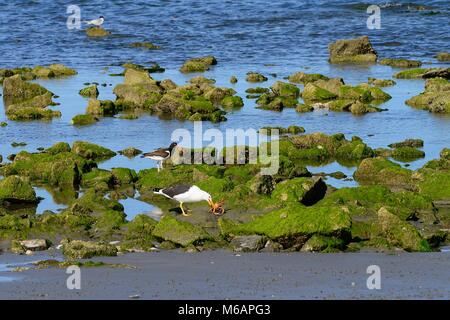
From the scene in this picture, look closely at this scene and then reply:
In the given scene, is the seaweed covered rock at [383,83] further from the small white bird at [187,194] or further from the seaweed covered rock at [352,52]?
the small white bird at [187,194]

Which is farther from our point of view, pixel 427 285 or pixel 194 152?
pixel 194 152

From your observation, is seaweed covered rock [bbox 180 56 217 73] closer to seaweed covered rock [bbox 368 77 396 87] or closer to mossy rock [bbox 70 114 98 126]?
seaweed covered rock [bbox 368 77 396 87]

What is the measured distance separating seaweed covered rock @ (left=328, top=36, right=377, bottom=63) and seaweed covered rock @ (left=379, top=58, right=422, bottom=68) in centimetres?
86

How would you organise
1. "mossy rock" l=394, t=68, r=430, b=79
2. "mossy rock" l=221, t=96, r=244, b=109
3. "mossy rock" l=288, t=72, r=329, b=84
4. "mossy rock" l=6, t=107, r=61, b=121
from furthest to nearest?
"mossy rock" l=394, t=68, r=430, b=79 < "mossy rock" l=288, t=72, r=329, b=84 < "mossy rock" l=221, t=96, r=244, b=109 < "mossy rock" l=6, t=107, r=61, b=121

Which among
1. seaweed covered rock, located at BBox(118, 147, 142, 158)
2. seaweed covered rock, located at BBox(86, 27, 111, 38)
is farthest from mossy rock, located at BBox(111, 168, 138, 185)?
seaweed covered rock, located at BBox(86, 27, 111, 38)

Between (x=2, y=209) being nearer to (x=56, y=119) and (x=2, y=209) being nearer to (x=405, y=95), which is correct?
(x=56, y=119)

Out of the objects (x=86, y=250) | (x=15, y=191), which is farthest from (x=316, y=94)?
(x=86, y=250)

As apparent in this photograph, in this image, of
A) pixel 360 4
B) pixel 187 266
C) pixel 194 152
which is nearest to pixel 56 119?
pixel 194 152

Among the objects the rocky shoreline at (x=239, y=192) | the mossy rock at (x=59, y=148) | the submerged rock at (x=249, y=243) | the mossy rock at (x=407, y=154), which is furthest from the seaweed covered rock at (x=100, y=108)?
the submerged rock at (x=249, y=243)

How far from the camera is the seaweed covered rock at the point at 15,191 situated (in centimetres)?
2219

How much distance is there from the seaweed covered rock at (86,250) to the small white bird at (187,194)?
125 inches

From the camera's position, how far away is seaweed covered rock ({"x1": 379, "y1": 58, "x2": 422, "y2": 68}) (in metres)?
40.8

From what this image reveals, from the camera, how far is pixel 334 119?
103ft

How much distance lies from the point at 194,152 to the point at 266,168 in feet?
8.10
